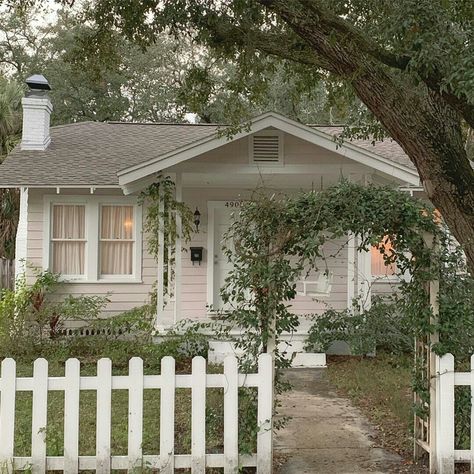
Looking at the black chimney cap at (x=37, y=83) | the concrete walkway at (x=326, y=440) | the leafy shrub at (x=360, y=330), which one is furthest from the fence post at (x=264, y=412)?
the black chimney cap at (x=37, y=83)

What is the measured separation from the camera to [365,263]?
10.8m

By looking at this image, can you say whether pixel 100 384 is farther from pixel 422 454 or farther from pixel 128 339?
pixel 128 339

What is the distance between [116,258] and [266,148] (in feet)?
13.0

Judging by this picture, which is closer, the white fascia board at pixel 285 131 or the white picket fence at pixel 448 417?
the white picket fence at pixel 448 417

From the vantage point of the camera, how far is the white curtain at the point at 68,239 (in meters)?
11.1

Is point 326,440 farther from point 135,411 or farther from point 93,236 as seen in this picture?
point 93,236

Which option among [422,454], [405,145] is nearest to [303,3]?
[405,145]

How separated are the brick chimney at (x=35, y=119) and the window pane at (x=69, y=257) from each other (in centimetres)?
268

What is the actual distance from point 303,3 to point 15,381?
4.34 meters

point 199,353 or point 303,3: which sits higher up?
point 303,3

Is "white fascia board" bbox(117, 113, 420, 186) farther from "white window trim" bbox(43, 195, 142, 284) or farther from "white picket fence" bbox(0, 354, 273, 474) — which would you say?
"white picket fence" bbox(0, 354, 273, 474)

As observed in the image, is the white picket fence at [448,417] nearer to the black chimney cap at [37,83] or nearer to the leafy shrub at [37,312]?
the leafy shrub at [37,312]

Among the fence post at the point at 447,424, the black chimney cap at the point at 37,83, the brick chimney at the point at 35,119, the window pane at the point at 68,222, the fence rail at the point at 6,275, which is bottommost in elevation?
the fence post at the point at 447,424

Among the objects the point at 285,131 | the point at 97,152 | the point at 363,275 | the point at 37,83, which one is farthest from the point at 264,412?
the point at 37,83
